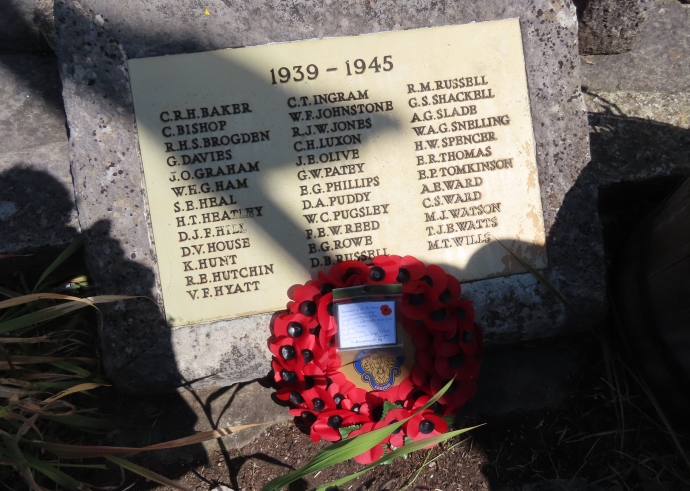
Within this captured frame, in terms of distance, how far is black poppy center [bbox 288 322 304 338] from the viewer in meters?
1.78

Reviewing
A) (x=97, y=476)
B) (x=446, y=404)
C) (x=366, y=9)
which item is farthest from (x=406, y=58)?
(x=97, y=476)

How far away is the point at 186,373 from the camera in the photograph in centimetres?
187

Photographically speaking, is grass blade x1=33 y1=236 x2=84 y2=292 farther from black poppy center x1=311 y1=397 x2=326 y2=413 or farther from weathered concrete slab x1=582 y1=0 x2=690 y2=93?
weathered concrete slab x1=582 y1=0 x2=690 y2=93

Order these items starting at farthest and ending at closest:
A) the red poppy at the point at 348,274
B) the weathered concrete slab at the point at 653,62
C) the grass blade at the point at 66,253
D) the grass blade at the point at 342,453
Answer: the weathered concrete slab at the point at 653,62 → the grass blade at the point at 66,253 → the red poppy at the point at 348,274 → the grass blade at the point at 342,453

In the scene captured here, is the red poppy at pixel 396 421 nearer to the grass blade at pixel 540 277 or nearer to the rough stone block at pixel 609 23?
the grass blade at pixel 540 277

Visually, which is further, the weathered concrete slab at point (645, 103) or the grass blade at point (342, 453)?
the weathered concrete slab at point (645, 103)

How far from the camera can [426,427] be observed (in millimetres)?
1765

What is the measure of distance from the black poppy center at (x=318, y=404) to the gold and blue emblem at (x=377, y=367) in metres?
0.16

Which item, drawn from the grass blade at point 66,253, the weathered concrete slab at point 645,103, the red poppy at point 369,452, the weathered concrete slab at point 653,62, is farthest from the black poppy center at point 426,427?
the weathered concrete slab at point 653,62

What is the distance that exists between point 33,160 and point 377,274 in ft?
4.90

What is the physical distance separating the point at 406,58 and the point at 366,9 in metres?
0.23

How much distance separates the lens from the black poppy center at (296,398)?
180cm

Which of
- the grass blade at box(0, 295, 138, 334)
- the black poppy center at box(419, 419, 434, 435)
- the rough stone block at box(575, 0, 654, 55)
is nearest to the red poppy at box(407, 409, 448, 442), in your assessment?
the black poppy center at box(419, 419, 434, 435)

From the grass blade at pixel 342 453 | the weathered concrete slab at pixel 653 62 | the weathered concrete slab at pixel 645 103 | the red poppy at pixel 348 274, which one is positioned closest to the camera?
the grass blade at pixel 342 453
